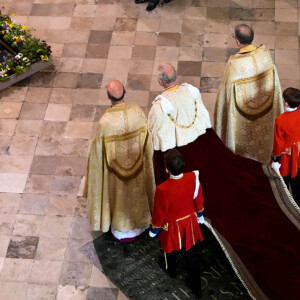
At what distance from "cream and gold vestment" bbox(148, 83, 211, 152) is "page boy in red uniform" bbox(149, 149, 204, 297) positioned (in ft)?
2.48

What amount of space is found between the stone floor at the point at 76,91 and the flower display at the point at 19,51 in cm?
22

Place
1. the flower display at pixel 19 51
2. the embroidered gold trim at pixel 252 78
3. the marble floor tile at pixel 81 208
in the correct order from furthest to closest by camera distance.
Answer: the flower display at pixel 19 51 → the marble floor tile at pixel 81 208 → the embroidered gold trim at pixel 252 78

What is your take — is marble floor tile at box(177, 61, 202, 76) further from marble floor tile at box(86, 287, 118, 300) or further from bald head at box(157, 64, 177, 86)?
marble floor tile at box(86, 287, 118, 300)

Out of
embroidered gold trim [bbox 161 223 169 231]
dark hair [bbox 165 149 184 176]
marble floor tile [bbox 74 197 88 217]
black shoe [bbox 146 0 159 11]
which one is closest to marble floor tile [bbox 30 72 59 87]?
black shoe [bbox 146 0 159 11]

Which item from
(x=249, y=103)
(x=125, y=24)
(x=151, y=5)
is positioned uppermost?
(x=249, y=103)

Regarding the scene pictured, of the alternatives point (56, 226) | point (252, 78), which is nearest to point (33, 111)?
point (56, 226)

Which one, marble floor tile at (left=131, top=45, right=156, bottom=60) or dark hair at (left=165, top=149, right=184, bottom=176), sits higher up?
dark hair at (left=165, top=149, right=184, bottom=176)

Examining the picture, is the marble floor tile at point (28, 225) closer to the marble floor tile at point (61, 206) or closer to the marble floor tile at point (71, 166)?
the marble floor tile at point (61, 206)

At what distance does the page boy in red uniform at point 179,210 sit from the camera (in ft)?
14.3

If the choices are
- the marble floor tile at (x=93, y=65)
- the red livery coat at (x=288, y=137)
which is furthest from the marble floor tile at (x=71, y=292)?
the marble floor tile at (x=93, y=65)

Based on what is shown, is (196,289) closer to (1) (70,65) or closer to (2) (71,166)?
(2) (71,166)

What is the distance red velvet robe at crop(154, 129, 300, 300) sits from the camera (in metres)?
4.96

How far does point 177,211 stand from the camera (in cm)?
454

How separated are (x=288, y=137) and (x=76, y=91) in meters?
3.11
